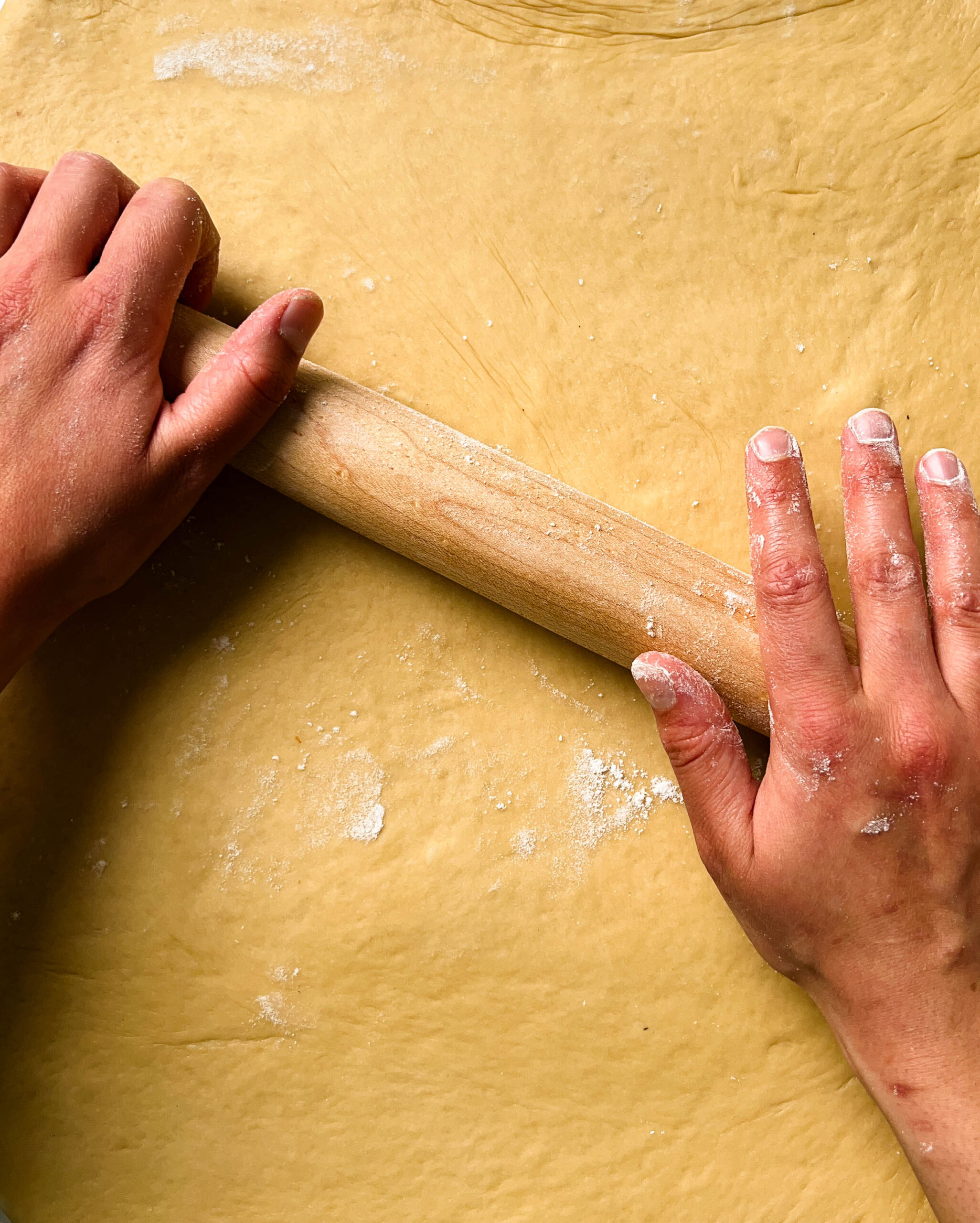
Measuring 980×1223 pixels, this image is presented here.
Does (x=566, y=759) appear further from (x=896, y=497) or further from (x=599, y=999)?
(x=896, y=497)

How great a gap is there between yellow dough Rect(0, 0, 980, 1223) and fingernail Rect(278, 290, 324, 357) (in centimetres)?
22

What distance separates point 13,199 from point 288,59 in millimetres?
611

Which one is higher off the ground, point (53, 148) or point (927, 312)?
point (53, 148)

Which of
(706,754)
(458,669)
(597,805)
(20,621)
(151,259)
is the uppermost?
(151,259)

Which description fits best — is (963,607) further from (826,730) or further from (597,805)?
(597,805)

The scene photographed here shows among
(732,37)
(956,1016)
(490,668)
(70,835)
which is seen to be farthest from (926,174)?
(70,835)

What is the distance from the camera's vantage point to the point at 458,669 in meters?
1.66

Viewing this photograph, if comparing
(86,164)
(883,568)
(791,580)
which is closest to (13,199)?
(86,164)

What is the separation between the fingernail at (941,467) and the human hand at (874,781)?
0.05 feet

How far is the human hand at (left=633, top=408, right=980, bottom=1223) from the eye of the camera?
1417 millimetres

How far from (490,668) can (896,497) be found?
78 centimetres

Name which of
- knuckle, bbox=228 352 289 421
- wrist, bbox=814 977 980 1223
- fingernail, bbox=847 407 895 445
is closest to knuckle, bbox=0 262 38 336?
knuckle, bbox=228 352 289 421

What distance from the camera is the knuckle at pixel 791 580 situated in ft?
4.63

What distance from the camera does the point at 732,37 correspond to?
5.65 feet
